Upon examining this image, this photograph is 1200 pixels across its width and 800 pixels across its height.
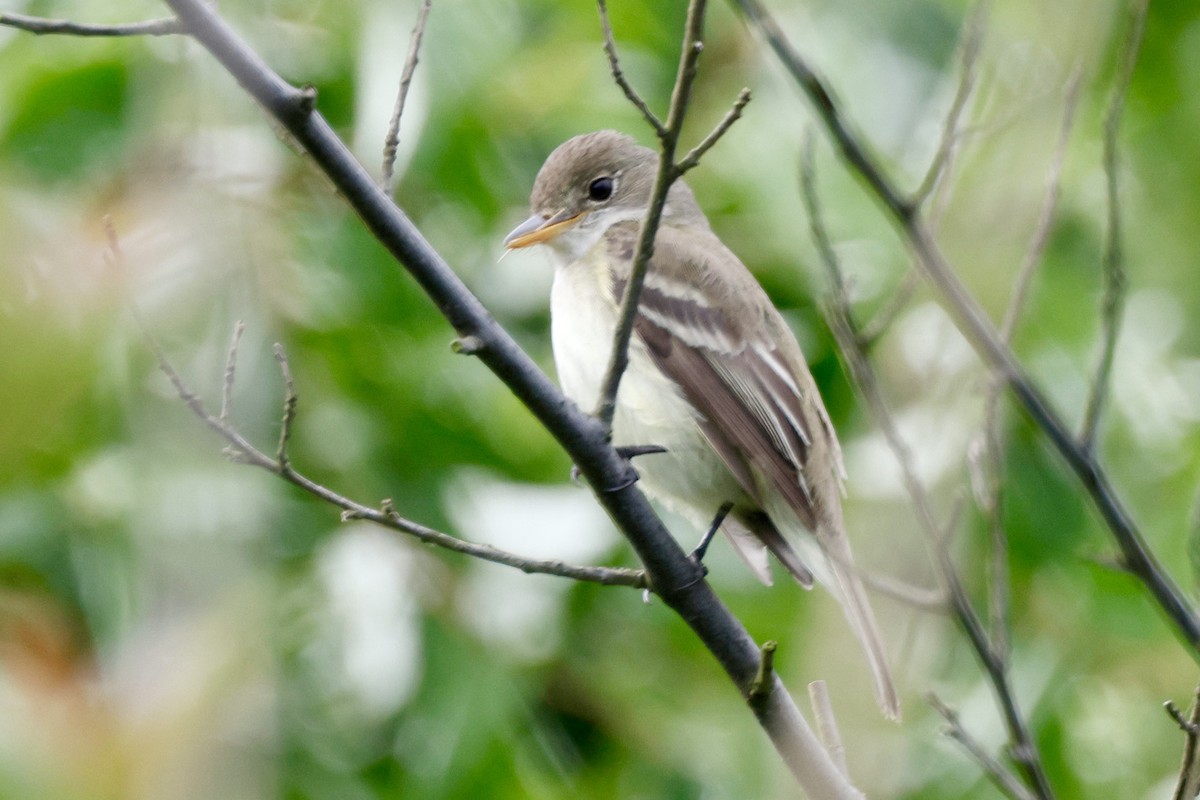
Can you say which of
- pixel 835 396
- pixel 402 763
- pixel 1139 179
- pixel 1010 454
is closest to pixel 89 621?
pixel 402 763

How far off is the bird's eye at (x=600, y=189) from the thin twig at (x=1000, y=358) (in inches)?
98.7

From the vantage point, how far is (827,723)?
3268mm

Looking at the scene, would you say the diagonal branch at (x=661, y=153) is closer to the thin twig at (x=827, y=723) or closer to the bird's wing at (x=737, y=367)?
the thin twig at (x=827, y=723)

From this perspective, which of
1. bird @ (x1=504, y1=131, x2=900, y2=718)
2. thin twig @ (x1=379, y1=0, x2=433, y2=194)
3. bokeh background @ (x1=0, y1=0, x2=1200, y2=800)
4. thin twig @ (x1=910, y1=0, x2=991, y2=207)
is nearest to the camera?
thin twig @ (x1=910, y1=0, x2=991, y2=207)

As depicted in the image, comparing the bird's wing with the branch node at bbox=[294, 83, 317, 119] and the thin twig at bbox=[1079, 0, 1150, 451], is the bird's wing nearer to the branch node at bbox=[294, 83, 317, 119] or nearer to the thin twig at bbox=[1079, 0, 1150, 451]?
the thin twig at bbox=[1079, 0, 1150, 451]

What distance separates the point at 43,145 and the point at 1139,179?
429 cm

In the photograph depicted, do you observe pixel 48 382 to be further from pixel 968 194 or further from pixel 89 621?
pixel 968 194

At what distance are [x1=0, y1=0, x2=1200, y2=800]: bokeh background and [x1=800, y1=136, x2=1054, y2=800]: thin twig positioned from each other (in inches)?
14.6

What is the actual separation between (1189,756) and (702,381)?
2.05 m

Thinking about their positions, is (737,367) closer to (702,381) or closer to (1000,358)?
(702,381)

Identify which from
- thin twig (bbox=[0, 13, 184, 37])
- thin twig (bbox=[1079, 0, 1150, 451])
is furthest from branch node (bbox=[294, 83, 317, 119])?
thin twig (bbox=[1079, 0, 1150, 451])

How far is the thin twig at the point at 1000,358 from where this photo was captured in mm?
2441

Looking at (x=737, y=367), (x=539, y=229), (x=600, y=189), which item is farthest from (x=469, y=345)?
(x=600, y=189)

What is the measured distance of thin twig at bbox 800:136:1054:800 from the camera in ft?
8.76
